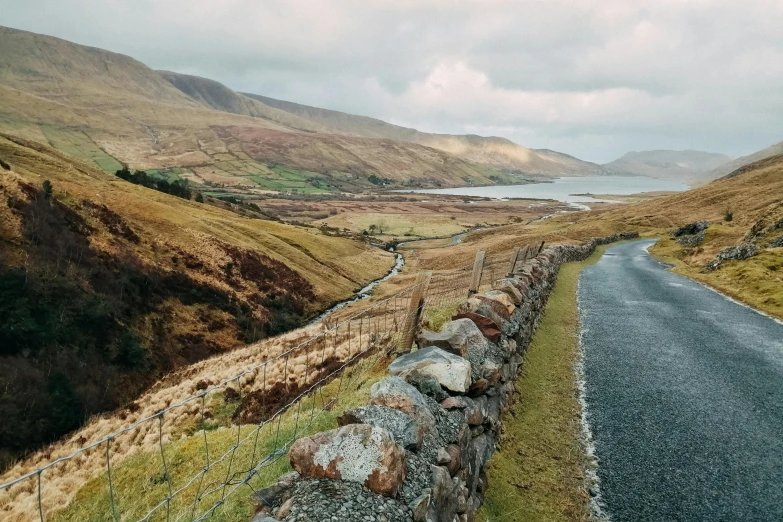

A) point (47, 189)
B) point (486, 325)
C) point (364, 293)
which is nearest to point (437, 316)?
point (486, 325)

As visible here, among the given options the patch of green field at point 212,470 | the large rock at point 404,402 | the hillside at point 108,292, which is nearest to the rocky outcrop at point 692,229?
the hillside at point 108,292

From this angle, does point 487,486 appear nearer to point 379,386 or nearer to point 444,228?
point 379,386

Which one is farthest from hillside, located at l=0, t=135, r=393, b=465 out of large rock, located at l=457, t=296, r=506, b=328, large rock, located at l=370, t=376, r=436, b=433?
large rock, located at l=370, t=376, r=436, b=433

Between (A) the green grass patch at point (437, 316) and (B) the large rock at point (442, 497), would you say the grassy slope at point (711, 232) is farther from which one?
(B) the large rock at point (442, 497)

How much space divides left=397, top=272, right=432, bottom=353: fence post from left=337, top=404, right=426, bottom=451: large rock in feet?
13.9

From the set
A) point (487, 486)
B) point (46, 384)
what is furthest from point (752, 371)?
point (46, 384)

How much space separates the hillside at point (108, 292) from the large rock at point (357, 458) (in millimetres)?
29642

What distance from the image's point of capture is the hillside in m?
33.0

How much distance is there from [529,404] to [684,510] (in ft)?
14.8

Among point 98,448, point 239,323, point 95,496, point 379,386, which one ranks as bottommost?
point 239,323

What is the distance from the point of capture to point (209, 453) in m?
10.6

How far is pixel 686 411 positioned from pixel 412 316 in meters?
7.49

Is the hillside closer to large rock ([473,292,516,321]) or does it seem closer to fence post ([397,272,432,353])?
fence post ([397,272,432,353])

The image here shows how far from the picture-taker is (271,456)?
7254 millimetres
